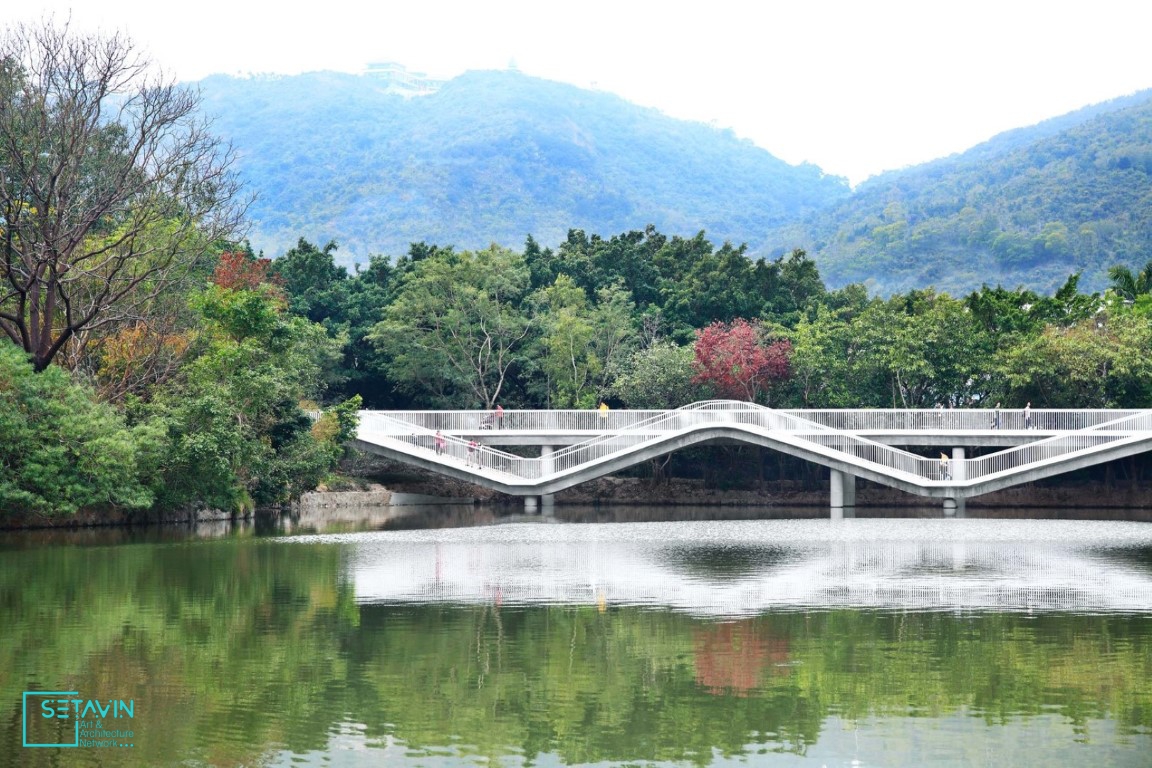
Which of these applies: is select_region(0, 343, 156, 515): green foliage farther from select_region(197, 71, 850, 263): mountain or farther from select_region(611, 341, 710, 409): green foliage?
select_region(197, 71, 850, 263): mountain

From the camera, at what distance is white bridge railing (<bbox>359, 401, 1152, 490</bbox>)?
44.4 m

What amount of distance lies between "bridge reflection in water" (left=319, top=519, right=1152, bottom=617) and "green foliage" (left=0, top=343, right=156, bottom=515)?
19.7ft

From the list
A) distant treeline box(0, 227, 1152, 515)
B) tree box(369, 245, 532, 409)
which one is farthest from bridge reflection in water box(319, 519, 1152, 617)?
tree box(369, 245, 532, 409)

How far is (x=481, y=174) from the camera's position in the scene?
155500 millimetres

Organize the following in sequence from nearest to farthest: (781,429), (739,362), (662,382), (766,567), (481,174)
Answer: (766,567)
(781,429)
(739,362)
(662,382)
(481,174)

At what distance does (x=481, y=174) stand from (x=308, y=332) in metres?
107

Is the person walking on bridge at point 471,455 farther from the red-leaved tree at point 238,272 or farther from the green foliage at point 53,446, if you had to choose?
the green foliage at point 53,446

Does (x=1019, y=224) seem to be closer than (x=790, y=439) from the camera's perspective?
No

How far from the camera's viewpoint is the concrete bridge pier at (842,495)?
4650 centimetres

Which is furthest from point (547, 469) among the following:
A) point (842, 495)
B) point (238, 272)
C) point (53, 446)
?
point (53, 446)

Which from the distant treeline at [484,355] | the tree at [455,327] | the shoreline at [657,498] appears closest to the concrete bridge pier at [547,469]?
the shoreline at [657,498]

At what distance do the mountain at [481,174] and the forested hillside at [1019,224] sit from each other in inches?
698

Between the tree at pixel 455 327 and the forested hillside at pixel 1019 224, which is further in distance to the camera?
the forested hillside at pixel 1019 224

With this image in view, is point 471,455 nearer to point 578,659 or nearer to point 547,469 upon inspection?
point 547,469
